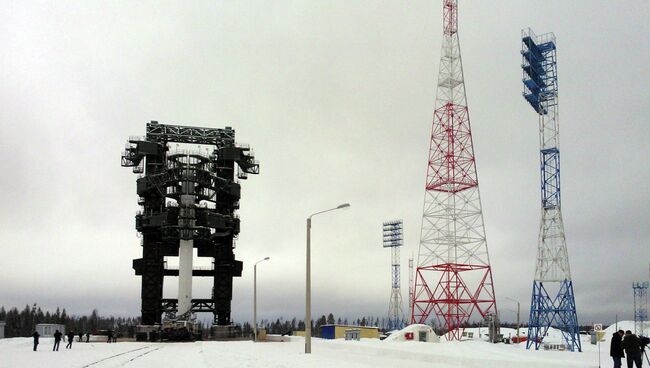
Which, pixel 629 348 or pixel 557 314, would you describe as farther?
pixel 557 314

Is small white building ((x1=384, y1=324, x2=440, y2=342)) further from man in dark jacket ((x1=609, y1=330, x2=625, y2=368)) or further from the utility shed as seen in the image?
man in dark jacket ((x1=609, y1=330, x2=625, y2=368))

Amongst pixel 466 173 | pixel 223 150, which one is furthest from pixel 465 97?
pixel 223 150

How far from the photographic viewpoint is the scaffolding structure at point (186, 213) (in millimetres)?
114688

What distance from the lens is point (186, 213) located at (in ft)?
373

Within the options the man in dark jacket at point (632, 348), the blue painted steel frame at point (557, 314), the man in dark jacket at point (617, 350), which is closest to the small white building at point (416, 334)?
the blue painted steel frame at point (557, 314)

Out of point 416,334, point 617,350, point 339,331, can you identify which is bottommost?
point 339,331

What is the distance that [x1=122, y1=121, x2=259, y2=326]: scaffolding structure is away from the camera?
115 meters

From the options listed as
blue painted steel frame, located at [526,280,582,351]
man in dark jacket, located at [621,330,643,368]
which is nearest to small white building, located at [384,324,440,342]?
blue painted steel frame, located at [526,280,582,351]

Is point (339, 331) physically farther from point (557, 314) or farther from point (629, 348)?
point (629, 348)

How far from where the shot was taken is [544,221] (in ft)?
255

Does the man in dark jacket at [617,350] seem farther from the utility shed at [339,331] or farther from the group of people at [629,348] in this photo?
the utility shed at [339,331]

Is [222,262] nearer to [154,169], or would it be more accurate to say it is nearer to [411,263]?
[154,169]

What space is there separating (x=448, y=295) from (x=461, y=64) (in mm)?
30018

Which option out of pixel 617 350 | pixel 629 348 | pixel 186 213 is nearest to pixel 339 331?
pixel 186 213
